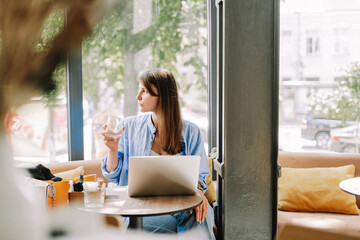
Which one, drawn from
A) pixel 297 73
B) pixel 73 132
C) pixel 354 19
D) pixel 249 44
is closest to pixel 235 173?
pixel 249 44

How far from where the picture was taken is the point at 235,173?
66.6 inches

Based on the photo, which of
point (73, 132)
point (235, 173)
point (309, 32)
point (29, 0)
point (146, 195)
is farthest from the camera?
point (309, 32)

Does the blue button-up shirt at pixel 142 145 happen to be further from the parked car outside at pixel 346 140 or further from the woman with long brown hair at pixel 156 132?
the parked car outside at pixel 346 140

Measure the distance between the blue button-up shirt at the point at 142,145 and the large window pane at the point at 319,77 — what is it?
179cm

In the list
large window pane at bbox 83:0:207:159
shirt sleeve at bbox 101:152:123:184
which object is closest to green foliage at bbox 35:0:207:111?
large window pane at bbox 83:0:207:159

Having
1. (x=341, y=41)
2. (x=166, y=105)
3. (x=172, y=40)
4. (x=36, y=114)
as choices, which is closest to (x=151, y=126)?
(x=166, y=105)

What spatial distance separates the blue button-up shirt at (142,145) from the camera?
242 centimetres

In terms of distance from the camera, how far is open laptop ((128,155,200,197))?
1.86 meters

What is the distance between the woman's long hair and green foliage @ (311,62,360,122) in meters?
2.03

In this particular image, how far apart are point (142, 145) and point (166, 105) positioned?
0.31 metres

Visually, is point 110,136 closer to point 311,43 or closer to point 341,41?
point 311,43

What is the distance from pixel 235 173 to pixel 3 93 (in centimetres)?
146

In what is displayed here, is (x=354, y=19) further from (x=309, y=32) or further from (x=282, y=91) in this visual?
(x=282, y=91)

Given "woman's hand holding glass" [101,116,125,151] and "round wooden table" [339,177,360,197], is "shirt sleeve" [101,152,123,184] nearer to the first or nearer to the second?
"woman's hand holding glass" [101,116,125,151]
